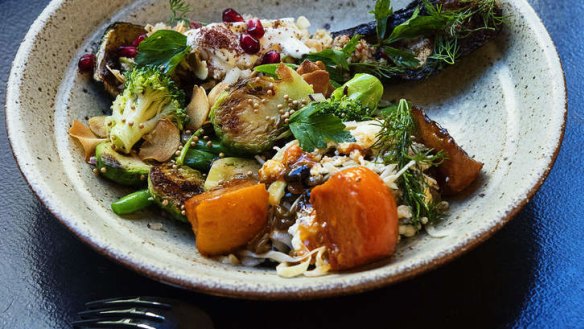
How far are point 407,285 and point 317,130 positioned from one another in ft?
2.71

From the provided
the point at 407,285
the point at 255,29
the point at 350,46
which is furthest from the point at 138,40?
the point at 407,285

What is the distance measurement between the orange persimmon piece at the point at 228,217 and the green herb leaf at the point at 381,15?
1.54 m

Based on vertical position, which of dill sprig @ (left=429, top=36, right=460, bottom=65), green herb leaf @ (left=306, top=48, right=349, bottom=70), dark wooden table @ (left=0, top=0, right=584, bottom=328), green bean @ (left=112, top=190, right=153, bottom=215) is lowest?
dark wooden table @ (left=0, top=0, right=584, bottom=328)

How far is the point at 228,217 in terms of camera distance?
270 cm

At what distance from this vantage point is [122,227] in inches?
113

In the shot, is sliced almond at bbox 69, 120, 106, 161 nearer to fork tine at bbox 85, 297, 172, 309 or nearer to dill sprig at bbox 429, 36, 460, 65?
fork tine at bbox 85, 297, 172, 309

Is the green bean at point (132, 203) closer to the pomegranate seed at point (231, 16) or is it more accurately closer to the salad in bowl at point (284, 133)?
the salad in bowl at point (284, 133)

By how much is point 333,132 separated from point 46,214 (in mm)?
1546

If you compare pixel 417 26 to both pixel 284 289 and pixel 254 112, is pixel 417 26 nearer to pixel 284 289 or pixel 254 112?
pixel 254 112

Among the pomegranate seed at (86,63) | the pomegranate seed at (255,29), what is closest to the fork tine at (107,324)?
the pomegranate seed at (86,63)

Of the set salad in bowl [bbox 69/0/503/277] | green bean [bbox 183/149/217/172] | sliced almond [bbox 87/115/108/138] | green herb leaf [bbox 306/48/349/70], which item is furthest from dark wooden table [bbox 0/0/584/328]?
green herb leaf [bbox 306/48/349/70]

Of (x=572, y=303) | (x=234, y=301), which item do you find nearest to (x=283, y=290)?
(x=234, y=301)

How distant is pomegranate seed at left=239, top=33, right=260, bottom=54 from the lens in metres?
3.57

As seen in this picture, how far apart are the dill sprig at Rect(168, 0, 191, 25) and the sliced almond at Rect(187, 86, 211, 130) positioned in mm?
775
